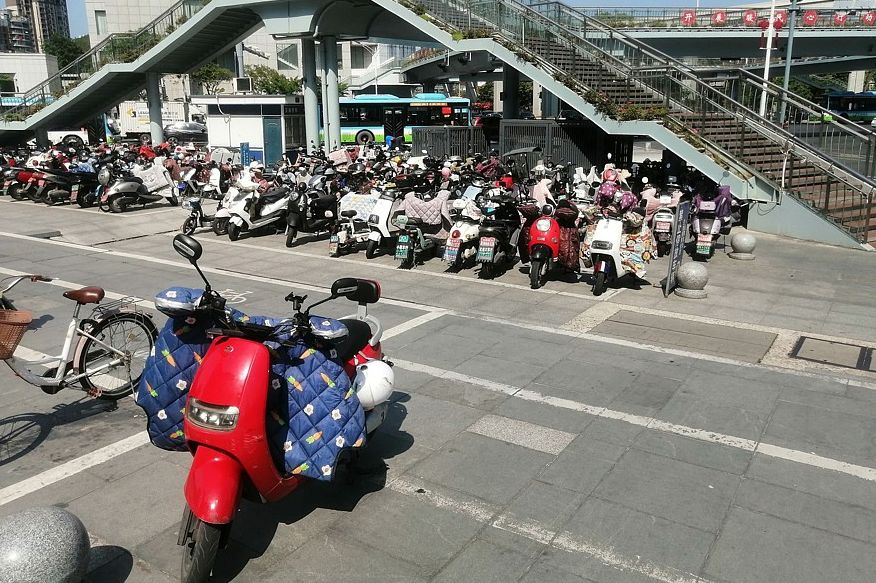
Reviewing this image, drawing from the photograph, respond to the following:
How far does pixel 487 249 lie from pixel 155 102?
21549 mm

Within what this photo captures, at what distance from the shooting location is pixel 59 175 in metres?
17.8

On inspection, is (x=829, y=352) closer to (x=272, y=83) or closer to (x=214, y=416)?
(x=214, y=416)

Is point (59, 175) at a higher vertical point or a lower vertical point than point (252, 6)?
lower

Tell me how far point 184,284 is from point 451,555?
736 cm

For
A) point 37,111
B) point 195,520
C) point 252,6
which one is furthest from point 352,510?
point 37,111

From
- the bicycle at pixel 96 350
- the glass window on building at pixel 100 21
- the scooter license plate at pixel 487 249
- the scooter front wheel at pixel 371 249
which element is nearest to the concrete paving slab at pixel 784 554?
the bicycle at pixel 96 350

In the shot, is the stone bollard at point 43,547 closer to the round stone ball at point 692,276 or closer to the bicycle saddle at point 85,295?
the bicycle saddle at point 85,295

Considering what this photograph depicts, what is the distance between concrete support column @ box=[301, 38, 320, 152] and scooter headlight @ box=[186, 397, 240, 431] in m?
21.6

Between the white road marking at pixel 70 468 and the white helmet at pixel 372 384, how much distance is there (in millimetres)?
1952

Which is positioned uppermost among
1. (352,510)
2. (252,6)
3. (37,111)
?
(252,6)

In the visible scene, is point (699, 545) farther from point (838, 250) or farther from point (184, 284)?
point (838, 250)

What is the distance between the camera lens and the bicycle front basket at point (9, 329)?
479 centimetres

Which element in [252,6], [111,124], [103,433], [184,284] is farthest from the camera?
[111,124]

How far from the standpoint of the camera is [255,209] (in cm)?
1377
